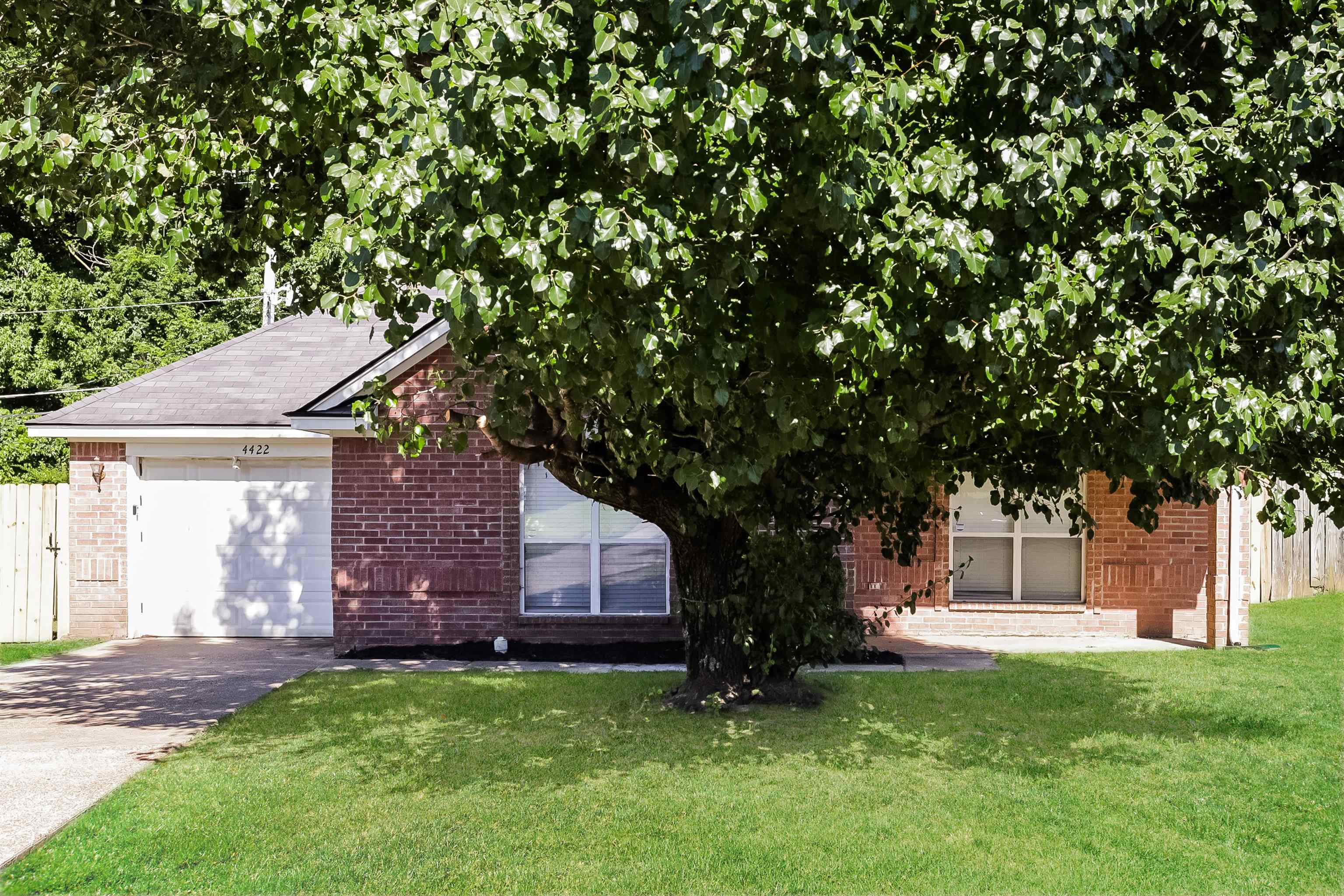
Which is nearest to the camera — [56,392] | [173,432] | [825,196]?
[825,196]

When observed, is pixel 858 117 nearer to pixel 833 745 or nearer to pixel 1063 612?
pixel 833 745

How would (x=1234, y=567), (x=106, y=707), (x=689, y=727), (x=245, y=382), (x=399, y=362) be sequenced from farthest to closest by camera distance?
1. (x=245, y=382)
2. (x=1234, y=567)
3. (x=399, y=362)
4. (x=106, y=707)
5. (x=689, y=727)

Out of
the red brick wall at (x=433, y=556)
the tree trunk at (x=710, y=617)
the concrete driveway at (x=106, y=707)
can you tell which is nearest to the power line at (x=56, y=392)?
the concrete driveway at (x=106, y=707)

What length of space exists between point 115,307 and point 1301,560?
24.4 m

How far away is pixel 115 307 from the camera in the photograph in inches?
1016

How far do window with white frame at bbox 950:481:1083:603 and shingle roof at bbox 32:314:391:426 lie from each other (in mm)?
7362

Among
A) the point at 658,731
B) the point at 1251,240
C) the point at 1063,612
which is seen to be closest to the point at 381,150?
the point at 1251,240

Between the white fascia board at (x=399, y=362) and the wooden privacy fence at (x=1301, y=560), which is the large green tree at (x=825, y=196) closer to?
the white fascia board at (x=399, y=362)

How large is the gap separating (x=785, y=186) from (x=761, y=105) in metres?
A: 0.64

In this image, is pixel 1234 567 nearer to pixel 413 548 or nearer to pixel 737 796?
pixel 737 796

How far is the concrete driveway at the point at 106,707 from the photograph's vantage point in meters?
6.91

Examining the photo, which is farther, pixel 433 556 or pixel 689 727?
pixel 433 556

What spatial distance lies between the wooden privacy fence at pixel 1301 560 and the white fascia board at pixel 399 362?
12.3 m

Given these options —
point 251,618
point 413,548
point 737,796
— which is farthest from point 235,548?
point 737,796
